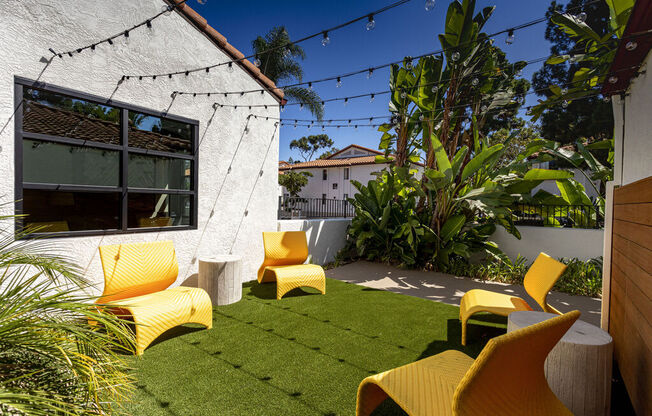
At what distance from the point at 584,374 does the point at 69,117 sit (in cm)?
589

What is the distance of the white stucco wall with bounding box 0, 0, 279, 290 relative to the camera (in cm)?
344

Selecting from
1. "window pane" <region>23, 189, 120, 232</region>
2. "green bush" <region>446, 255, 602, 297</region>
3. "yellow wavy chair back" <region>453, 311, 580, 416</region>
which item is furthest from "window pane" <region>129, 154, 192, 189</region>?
"green bush" <region>446, 255, 602, 297</region>

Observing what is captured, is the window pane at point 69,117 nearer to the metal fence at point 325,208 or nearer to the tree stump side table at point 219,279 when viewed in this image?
the tree stump side table at point 219,279

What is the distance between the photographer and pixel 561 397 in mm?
2316

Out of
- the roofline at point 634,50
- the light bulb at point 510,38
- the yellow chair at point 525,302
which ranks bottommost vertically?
the yellow chair at point 525,302

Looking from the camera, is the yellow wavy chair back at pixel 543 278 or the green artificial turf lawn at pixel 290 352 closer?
the green artificial turf lawn at pixel 290 352

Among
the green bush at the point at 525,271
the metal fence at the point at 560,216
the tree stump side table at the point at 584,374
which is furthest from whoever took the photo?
the metal fence at the point at 560,216

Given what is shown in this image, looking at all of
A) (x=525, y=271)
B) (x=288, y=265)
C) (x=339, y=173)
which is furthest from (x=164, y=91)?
(x=339, y=173)

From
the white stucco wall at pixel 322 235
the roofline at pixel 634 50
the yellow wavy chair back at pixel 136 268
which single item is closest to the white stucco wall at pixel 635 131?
the roofline at pixel 634 50

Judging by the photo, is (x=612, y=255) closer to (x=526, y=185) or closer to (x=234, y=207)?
(x=526, y=185)

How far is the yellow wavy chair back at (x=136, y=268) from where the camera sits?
11.8 feet

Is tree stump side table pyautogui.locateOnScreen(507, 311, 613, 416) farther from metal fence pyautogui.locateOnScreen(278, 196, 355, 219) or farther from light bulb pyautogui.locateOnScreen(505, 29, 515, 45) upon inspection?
metal fence pyautogui.locateOnScreen(278, 196, 355, 219)

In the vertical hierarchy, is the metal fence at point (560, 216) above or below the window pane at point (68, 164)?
below

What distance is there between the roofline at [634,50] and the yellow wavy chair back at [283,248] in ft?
16.0
